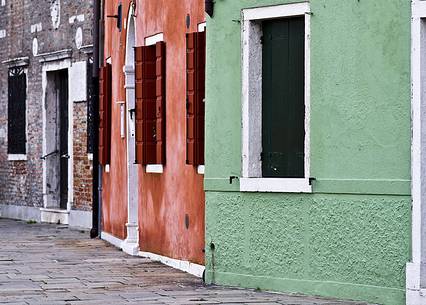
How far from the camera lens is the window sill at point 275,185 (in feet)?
40.6

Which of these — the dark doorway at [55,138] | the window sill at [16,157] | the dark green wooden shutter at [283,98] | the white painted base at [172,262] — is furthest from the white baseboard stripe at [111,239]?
the window sill at [16,157]

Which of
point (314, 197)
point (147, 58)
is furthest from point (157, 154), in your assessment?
point (314, 197)

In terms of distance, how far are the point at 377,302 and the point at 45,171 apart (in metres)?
13.5

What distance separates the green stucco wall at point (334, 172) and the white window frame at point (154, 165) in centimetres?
256

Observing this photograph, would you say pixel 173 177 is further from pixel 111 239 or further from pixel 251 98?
pixel 111 239

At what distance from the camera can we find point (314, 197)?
1230cm

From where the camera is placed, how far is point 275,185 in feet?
41.5

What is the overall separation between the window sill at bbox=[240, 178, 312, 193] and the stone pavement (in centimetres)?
94

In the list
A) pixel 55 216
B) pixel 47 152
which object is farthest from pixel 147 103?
pixel 47 152

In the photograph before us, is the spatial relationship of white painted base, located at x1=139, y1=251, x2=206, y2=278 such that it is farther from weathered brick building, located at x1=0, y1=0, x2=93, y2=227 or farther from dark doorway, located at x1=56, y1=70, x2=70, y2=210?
dark doorway, located at x1=56, y1=70, x2=70, y2=210

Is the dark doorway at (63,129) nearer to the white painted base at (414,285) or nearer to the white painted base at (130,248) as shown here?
the white painted base at (130,248)

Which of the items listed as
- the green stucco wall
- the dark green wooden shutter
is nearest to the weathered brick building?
the green stucco wall

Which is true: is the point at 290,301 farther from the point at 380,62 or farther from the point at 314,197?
the point at 380,62

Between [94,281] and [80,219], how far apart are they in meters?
8.61
